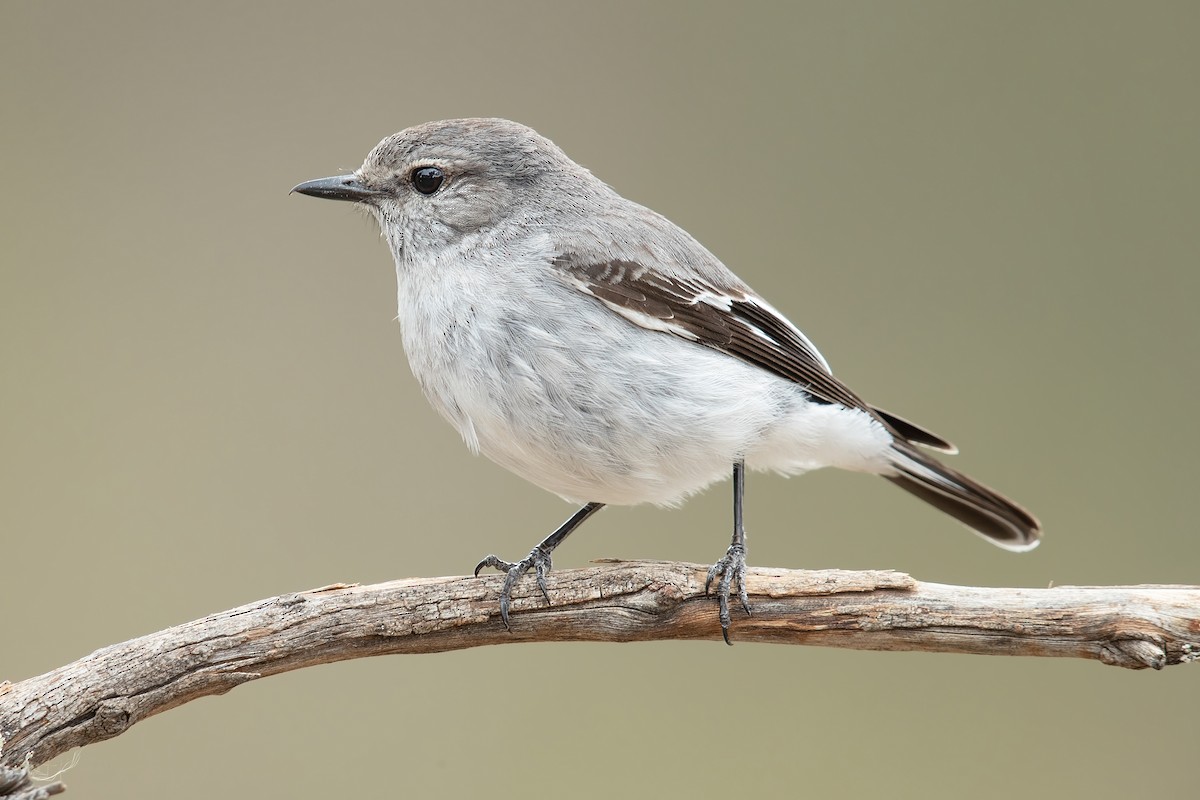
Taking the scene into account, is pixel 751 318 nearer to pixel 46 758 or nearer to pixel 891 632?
pixel 891 632

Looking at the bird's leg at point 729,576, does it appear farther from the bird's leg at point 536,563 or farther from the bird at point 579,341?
the bird's leg at point 536,563

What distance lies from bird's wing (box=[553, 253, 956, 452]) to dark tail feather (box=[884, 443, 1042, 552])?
0.27m

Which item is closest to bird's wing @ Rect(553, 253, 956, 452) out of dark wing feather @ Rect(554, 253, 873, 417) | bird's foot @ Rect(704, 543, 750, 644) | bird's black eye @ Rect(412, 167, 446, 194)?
dark wing feather @ Rect(554, 253, 873, 417)

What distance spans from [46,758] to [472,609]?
1010 mm

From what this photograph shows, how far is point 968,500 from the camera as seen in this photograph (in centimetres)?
350

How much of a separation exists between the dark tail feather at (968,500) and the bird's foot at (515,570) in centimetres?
127

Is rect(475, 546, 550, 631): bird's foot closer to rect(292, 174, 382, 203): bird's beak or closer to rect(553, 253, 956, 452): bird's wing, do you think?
rect(553, 253, 956, 452): bird's wing

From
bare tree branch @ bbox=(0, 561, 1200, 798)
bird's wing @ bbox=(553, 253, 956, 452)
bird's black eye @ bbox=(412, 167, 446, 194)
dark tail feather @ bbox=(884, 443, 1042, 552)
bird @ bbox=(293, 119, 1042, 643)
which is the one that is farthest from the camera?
dark tail feather @ bbox=(884, 443, 1042, 552)

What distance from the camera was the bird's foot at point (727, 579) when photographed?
104 inches

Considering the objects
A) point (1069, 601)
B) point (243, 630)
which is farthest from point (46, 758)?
point (1069, 601)

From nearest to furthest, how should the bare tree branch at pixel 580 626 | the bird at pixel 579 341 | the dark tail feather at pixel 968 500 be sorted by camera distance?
the bare tree branch at pixel 580 626
the bird at pixel 579 341
the dark tail feather at pixel 968 500

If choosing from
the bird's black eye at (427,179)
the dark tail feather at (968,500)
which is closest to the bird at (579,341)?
the bird's black eye at (427,179)

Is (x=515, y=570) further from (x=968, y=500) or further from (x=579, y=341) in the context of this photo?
(x=968, y=500)

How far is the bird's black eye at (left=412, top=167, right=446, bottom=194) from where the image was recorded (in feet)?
9.81
